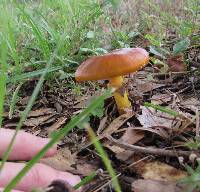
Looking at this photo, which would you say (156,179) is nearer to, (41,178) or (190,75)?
(41,178)

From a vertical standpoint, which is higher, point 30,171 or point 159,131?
point 30,171

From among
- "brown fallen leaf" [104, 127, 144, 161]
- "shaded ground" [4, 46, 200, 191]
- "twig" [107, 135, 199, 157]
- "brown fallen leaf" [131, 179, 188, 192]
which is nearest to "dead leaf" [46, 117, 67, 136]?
"shaded ground" [4, 46, 200, 191]

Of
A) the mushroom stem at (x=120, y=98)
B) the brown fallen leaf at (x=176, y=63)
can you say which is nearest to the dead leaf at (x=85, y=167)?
the mushroom stem at (x=120, y=98)

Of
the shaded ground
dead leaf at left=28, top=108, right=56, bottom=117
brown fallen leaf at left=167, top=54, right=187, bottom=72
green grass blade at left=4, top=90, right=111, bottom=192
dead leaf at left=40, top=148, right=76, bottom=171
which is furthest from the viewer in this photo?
brown fallen leaf at left=167, top=54, right=187, bottom=72

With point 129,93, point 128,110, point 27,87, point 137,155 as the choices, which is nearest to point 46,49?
point 27,87

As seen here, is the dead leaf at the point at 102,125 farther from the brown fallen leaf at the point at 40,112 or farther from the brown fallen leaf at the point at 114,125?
the brown fallen leaf at the point at 40,112

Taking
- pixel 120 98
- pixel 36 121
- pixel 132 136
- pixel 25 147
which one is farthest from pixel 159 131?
pixel 36 121

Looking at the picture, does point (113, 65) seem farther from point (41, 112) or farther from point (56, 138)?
point (56, 138)

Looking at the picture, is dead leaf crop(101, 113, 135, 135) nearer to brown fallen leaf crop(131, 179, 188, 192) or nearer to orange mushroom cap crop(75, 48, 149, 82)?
orange mushroom cap crop(75, 48, 149, 82)
